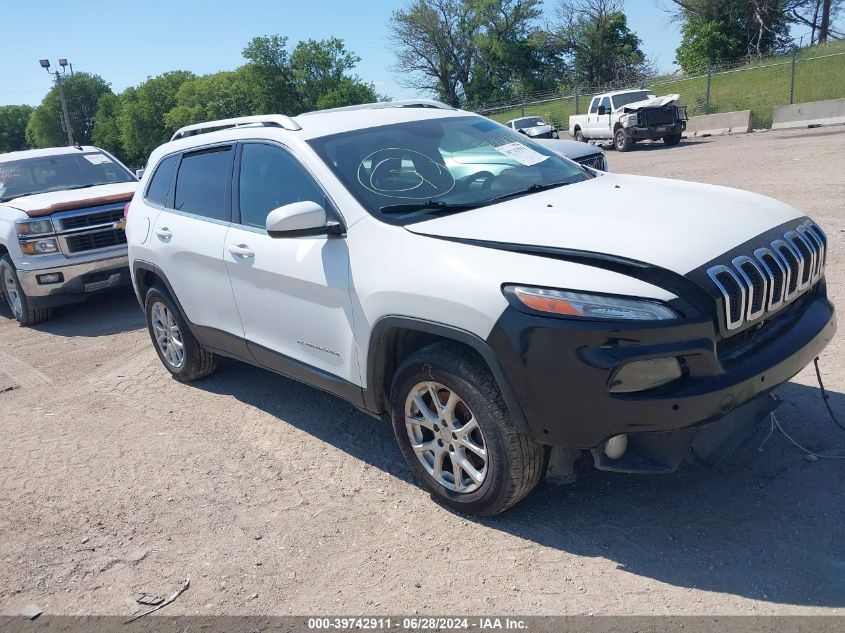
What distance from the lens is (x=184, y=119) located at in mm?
94875

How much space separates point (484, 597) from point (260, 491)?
1.58m

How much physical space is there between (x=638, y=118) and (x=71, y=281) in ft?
66.3

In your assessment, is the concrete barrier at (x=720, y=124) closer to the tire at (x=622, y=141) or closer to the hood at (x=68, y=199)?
the tire at (x=622, y=141)

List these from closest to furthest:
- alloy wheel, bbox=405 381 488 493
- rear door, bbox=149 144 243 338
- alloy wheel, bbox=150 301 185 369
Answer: alloy wheel, bbox=405 381 488 493 → rear door, bbox=149 144 243 338 → alloy wheel, bbox=150 301 185 369

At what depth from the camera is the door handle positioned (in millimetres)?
4363

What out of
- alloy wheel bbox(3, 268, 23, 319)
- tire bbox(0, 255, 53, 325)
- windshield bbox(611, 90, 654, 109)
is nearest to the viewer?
tire bbox(0, 255, 53, 325)

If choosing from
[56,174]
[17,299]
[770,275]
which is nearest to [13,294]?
[17,299]

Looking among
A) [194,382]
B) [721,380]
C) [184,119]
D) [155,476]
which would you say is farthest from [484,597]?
[184,119]

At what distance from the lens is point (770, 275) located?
314cm

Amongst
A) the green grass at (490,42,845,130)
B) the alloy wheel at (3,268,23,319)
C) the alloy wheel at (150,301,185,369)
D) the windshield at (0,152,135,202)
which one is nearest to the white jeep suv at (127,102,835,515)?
the alloy wheel at (150,301,185,369)

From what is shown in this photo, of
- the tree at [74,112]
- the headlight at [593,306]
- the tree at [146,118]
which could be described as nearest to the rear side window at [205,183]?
the headlight at [593,306]

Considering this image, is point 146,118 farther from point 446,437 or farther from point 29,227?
point 446,437

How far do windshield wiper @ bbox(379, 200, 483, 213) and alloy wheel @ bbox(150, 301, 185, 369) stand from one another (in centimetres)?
252

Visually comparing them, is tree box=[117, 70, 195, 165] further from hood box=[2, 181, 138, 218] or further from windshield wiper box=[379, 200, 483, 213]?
windshield wiper box=[379, 200, 483, 213]
